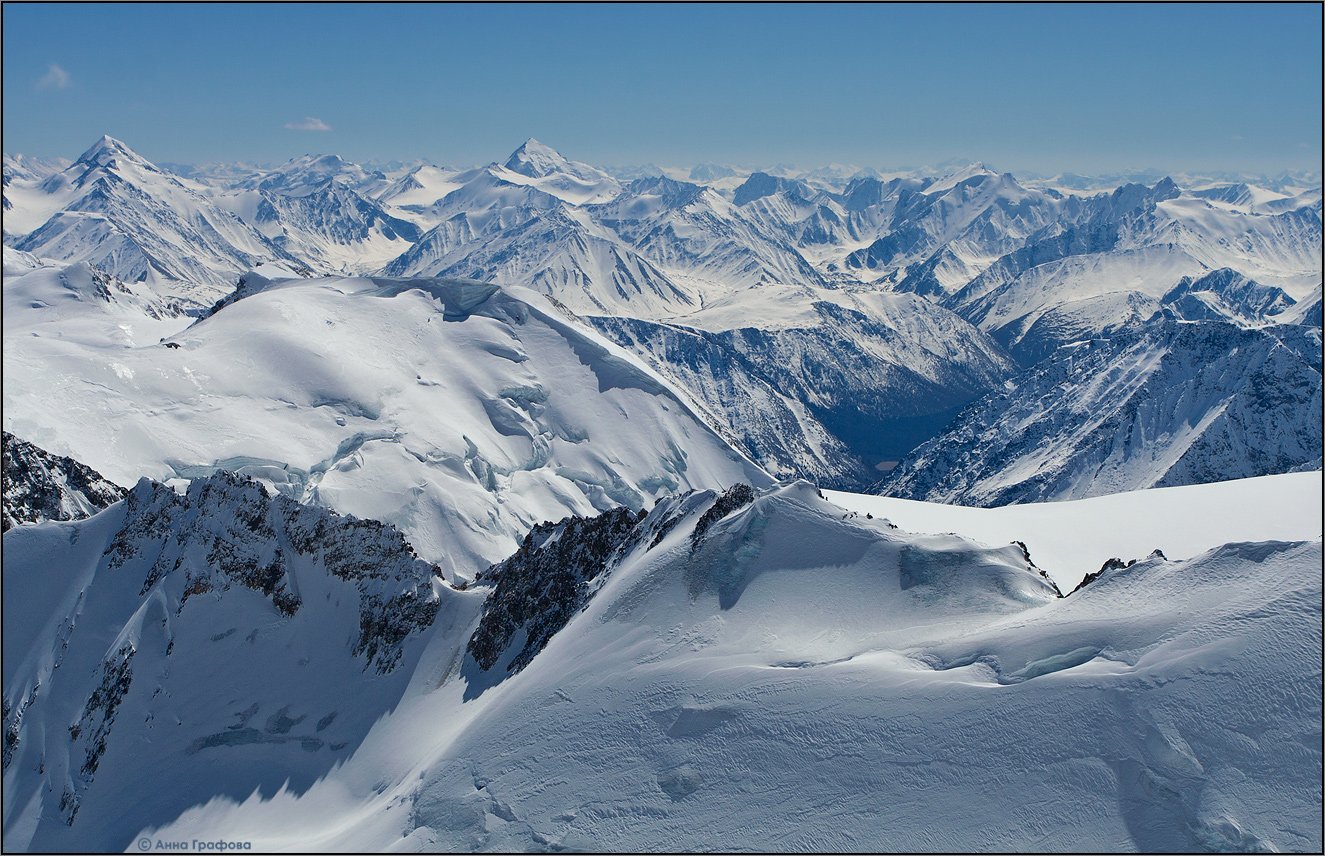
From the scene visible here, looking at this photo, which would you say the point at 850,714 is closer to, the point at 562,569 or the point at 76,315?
the point at 562,569

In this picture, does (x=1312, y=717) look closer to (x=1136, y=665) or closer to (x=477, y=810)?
(x=1136, y=665)

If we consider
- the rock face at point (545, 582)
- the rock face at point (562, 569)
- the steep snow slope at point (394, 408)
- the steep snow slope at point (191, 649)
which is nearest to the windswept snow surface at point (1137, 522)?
the rock face at point (562, 569)

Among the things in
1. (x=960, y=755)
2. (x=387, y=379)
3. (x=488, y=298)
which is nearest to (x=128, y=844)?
(x=960, y=755)

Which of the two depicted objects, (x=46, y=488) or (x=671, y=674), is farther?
(x=46, y=488)

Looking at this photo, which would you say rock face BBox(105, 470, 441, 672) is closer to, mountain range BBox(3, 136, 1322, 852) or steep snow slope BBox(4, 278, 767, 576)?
mountain range BBox(3, 136, 1322, 852)

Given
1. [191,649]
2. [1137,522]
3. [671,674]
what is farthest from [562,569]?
[1137,522]
